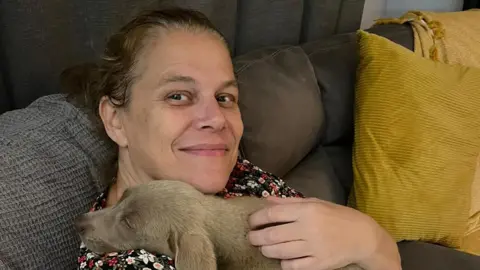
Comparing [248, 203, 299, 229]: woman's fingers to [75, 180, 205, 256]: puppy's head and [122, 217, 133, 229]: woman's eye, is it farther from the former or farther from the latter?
[122, 217, 133, 229]: woman's eye

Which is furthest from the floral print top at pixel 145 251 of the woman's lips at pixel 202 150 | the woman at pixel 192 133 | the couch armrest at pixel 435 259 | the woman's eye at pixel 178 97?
the couch armrest at pixel 435 259

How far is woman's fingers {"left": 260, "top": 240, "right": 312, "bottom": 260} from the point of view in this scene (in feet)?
3.74

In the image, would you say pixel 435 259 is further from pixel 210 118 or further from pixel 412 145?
pixel 210 118

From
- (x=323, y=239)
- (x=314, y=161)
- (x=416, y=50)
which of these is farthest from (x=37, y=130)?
(x=416, y=50)

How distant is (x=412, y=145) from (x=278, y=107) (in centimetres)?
44

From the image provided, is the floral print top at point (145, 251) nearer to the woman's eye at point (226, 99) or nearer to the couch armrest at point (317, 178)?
the woman's eye at point (226, 99)

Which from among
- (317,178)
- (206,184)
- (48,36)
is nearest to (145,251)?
(206,184)

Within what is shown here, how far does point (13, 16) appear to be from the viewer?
5.05 ft

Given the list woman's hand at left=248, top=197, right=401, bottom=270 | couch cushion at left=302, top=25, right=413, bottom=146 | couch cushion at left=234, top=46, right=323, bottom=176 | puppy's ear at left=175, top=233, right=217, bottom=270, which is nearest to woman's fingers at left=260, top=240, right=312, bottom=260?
woman's hand at left=248, top=197, right=401, bottom=270

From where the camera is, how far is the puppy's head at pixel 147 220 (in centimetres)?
111

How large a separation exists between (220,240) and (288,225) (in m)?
0.13

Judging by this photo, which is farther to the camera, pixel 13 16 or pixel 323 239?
pixel 13 16

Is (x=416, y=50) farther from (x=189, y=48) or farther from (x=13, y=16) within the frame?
(x=13, y=16)

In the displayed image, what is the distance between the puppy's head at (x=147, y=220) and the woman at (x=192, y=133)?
0.03 metres
